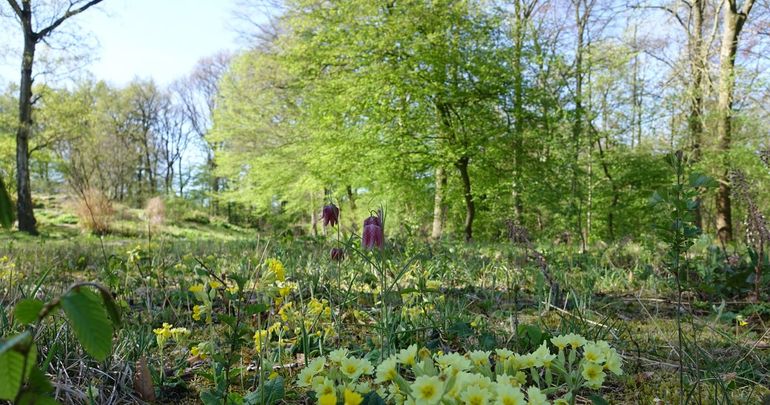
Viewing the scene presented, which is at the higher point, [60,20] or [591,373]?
[60,20]

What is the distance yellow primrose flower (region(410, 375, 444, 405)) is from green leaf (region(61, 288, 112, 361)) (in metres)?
0.50

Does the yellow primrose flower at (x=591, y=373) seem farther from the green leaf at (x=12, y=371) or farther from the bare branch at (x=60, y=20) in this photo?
the bare branch at (x=60, y=20)

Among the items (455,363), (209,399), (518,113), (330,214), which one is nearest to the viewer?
(455,363)

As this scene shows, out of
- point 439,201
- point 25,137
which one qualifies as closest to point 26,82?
point 25,137

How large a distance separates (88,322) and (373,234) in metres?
1.14

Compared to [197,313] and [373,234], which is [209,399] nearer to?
[197,313]

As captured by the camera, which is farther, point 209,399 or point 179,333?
point 179,333

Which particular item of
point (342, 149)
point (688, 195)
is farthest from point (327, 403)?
point (342, 149)

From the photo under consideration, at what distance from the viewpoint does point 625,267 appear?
4.34 meters

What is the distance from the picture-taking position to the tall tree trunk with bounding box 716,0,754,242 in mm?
10352

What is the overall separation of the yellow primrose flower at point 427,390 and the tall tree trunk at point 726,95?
11677 millimetres

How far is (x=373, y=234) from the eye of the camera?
1.61 m

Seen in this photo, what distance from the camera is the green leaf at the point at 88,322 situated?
1.61 ft

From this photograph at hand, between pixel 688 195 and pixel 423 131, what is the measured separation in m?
10.9
